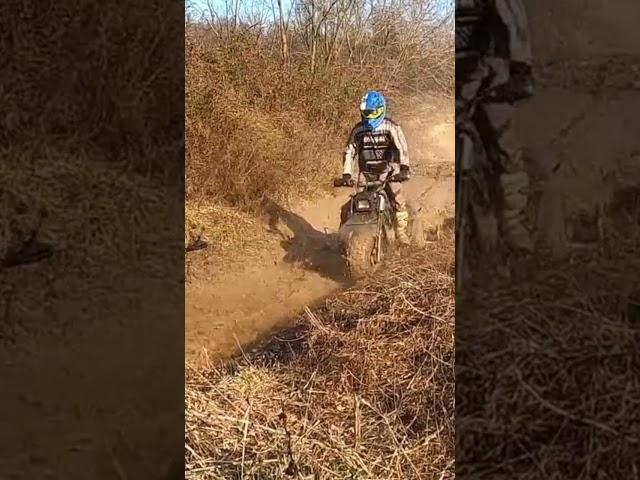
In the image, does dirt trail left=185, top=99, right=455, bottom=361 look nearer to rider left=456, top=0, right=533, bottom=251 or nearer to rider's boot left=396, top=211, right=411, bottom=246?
rider's boot left=396, top=211, right=411, bottom=246

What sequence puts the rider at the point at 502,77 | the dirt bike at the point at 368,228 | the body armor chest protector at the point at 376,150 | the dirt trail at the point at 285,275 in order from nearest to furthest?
the rider at the point at 502,77
the body armor chest protector at the point at 376,150
the dirt bike at the point at 368,228
the dirt trail at the point at 285,275

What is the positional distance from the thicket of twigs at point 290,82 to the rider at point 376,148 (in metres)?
1.85

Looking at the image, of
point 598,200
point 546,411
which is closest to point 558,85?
point 598,200

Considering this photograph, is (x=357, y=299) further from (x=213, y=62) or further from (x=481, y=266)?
(x=213, y=62)

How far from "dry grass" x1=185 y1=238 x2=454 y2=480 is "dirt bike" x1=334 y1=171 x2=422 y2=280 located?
50 centimetres

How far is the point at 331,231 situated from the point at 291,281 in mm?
742

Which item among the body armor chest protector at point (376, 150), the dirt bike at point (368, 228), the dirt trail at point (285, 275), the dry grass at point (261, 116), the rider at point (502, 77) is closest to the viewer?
the rider at point (502, 77)

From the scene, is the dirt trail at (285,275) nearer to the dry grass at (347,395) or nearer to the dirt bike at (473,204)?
the dry grass at (347,395)

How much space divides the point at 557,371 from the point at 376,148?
11.1 feet

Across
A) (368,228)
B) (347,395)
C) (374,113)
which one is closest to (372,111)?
(374,113)

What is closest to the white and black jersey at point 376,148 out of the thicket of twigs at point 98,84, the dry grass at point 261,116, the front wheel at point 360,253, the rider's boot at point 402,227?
the rider's boot at point 402,227

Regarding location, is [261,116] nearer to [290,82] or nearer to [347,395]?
[290,82]

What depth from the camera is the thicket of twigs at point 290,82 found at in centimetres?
586

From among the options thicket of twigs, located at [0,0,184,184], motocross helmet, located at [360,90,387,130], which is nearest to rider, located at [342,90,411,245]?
motocross helmet, located at [360,90,387,130]
